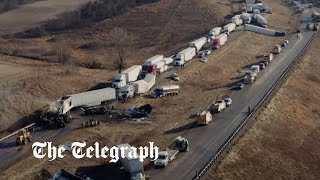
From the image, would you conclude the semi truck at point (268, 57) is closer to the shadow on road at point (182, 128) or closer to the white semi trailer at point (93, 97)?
the white semi trailer at point (93, 97)

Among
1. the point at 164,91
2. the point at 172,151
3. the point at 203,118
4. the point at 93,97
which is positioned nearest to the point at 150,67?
the point at 164,91

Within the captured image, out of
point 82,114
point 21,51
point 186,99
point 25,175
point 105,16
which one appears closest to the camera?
point 25,175

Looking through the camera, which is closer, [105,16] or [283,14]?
[105,16]

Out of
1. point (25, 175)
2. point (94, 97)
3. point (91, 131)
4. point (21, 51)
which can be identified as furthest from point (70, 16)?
point (25, 175)

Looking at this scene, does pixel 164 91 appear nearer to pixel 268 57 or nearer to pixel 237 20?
pixel 268 57

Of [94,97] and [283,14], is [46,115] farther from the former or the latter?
[283,14]

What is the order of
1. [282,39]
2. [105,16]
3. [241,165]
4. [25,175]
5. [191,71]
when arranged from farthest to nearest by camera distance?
[105,16]
[282,39]
[191,71]
[241,165]
[25,175]
